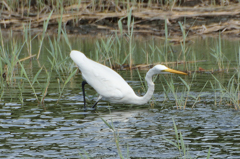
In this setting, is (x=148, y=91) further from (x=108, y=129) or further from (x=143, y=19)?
(x=143, y=19)

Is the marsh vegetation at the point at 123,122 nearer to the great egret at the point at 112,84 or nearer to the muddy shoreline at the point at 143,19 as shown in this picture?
the great egret at the point at 112,84

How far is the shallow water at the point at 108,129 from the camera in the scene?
4.65 metres

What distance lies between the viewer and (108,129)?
556cm

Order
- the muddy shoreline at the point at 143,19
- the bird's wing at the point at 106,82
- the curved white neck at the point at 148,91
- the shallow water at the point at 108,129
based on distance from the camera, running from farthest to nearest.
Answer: the muddy shoreline at the point at 143,19 → the bird's wing at the point at 106,82 → the curved white neck at the point at 148,91 → the shallow water at the point at 108,129

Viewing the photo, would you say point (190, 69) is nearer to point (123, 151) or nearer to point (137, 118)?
point (137, 118)

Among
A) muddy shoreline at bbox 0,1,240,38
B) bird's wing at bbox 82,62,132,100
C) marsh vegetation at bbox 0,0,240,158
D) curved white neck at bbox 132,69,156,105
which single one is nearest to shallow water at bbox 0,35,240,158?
marsh vegetation at bbox 0,0,240,158

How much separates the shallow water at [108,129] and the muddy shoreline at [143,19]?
8503mm

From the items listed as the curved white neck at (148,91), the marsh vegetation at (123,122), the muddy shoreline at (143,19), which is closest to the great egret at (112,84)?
the curved white neck at (148,91)

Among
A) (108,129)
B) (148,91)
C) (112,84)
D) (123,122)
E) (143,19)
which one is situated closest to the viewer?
(108,129)

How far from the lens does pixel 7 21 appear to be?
682 inches

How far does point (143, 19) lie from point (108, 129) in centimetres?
1134

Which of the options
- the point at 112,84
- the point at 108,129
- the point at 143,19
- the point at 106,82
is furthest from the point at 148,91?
the point at 143,19

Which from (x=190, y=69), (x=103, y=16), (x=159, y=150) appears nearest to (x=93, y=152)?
(x=159, y=150)

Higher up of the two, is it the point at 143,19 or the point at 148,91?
the point at 143,19
